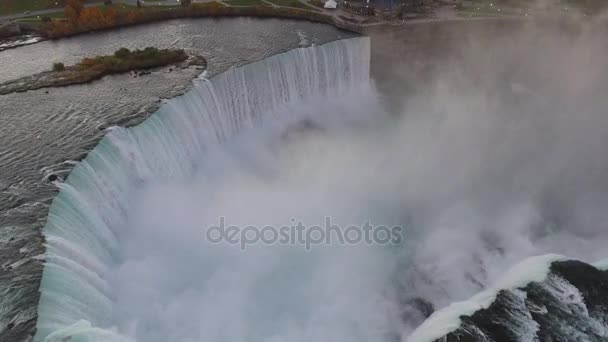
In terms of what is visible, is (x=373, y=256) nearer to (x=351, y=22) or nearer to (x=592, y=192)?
(x=592, y=192)

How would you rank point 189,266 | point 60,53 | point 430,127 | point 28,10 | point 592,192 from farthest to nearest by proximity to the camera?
1. point 28,10
2. point 60,53
3. point 430,127
4. point 592,192
5. point 189,266

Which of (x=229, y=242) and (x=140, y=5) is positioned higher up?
(x=140, y=5)

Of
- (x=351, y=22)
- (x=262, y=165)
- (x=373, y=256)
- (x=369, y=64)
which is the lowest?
(x=373, y=256)

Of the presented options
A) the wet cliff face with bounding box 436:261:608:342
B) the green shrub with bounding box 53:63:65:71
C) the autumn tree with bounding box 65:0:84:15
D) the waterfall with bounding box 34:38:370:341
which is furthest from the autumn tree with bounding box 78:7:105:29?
the wet cliff face with bounding box 436:261:608:342

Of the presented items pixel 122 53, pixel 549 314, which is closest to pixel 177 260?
pixel 549 314

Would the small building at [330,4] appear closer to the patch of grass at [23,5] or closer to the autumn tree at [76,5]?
the autumn tree at [76,5]

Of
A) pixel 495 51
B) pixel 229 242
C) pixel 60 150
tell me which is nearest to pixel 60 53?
pixel 60 150
